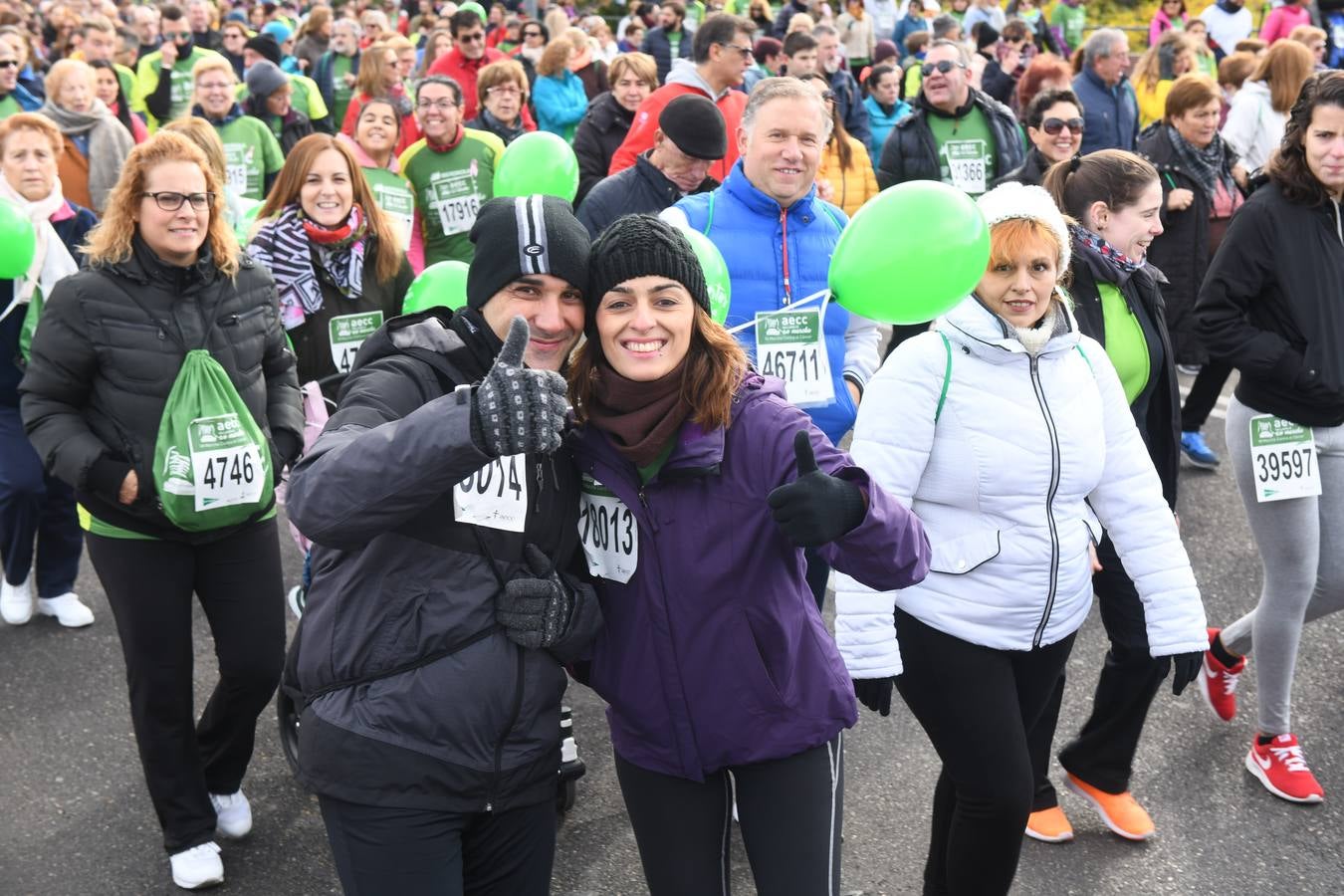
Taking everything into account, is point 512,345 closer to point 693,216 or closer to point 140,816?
point 693,216

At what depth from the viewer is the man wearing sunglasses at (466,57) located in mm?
11188

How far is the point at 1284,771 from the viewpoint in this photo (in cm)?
450

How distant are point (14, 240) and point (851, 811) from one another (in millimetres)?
3408

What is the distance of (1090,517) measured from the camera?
→ 3.38 meters

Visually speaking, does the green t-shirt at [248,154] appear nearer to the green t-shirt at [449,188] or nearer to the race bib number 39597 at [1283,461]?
the green t-shirt at [449,188]

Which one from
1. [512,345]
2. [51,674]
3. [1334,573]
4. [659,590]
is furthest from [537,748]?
[51,674]

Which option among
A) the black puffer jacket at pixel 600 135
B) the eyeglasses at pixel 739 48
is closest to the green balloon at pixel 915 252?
the eyeglasses at pixel 739 48

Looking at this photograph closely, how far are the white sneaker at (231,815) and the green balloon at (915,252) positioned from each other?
2479 mm

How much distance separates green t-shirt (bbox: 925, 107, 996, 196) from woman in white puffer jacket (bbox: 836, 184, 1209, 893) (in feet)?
16.1

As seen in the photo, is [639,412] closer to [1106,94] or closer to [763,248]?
[763,248]

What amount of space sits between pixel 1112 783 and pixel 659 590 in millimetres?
2268

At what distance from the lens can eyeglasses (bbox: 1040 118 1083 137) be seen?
23.6 ft

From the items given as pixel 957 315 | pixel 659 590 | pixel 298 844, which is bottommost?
pixel 298 844

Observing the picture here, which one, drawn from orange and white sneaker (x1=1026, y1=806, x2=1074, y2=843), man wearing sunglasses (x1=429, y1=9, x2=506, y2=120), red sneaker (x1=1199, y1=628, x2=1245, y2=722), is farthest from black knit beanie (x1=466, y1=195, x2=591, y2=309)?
man wearing sunglasses (x1=429, y1=9, x2=506, y2=120)
